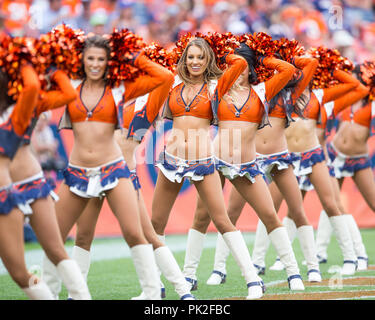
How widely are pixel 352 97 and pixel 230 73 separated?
7.46 ft

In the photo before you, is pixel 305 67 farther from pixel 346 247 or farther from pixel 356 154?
pixel 346 247

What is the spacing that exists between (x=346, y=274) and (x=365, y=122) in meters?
1.85

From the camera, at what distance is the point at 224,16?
44.2 ft

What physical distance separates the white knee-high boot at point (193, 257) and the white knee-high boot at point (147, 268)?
60.7 inches

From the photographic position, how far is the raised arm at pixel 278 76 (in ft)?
19.4

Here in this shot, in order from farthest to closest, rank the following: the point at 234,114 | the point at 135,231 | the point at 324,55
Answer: the point at 324,55 < the point at 234,114 < the point at 135,231

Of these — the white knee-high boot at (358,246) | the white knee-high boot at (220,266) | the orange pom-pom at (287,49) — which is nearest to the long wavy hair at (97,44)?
the orange pom-pom at (287,49)

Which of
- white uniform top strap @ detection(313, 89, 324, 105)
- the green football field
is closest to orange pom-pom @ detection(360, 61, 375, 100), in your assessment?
white uniform top strap @ detection(313, 89, 324, 105)

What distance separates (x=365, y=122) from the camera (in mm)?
7785

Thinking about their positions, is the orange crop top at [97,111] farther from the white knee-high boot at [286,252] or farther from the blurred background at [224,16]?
the blurred background at [224,16]

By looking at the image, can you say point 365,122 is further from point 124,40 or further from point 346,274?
point 124,40

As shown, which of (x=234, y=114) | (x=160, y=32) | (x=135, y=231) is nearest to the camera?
(x=135, y=231)

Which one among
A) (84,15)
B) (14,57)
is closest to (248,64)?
(14,57)
